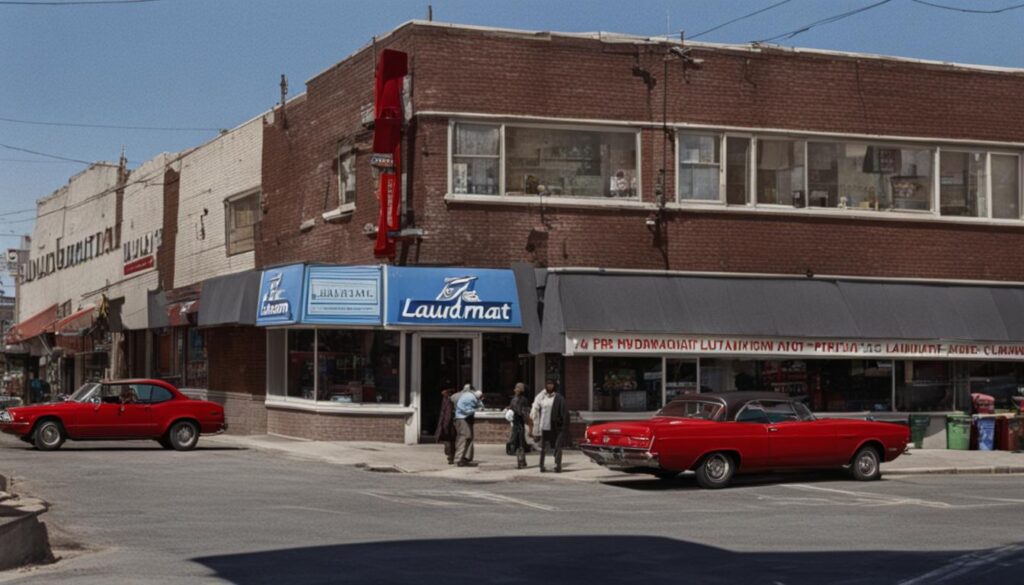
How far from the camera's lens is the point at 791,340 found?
2878cm

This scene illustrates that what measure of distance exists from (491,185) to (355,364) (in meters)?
5.11

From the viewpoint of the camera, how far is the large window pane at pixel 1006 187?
104 ft

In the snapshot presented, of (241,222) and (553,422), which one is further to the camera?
(241,222)

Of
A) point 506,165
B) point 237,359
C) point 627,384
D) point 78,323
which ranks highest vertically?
point 506,165

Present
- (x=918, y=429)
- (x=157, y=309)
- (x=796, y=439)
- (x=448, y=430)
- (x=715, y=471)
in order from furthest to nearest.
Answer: (x=157, y=309) → (x=918, y=429) → (x=448, y=430) → (x=796, y=439) → (x=715, y=471)

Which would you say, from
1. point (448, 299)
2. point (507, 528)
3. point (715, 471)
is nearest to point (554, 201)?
point (448, 299)

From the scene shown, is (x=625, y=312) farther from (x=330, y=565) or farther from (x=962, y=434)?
(x=330, y=565)

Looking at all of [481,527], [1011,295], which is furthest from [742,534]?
[1011,295]

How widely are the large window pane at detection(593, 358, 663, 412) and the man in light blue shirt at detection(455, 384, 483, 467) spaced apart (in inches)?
169

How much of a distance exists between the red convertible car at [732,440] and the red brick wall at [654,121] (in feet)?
24.4

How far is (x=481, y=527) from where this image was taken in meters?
15.6

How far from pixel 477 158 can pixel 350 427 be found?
6587 millimetres

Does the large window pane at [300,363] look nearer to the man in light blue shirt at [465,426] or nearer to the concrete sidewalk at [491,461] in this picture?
the concrete sidewalk at [491,461]

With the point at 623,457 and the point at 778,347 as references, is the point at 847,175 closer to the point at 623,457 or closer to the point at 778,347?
the point at 778,347
